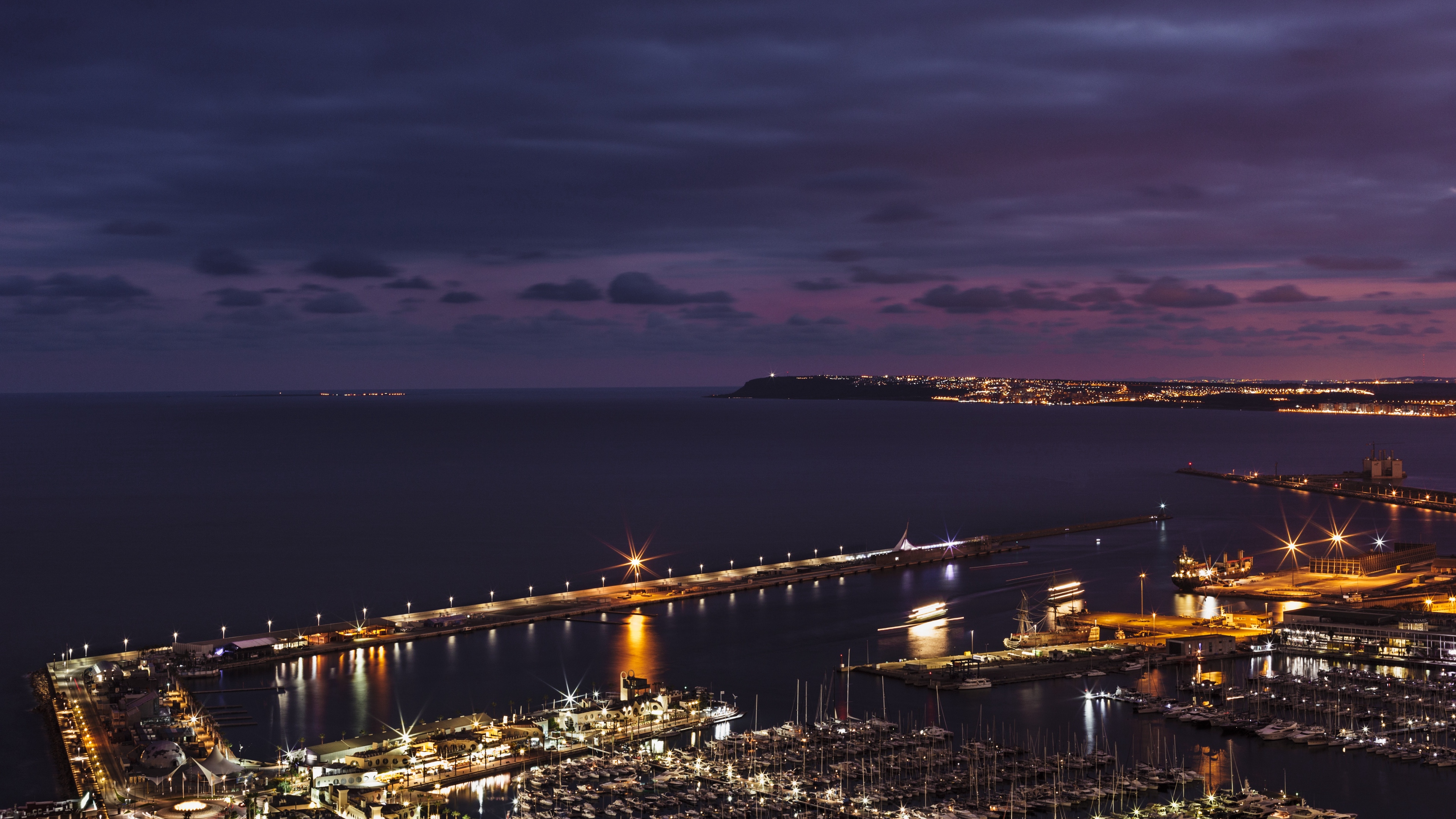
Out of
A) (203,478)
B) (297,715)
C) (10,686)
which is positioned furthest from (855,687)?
(203,478)

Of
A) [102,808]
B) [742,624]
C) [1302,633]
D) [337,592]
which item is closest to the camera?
[102,808]

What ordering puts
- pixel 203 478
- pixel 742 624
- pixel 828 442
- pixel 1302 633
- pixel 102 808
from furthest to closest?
pixel 828 442, pixel 203 478, pixel 742 624, pixel 1302 633, pixel 102 808

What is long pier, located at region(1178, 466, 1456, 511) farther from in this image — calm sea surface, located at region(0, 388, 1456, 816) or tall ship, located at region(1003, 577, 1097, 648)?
tall ship, located at region(1003, 577, 1097, 648)

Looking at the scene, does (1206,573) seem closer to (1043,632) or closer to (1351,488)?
(1043,632)

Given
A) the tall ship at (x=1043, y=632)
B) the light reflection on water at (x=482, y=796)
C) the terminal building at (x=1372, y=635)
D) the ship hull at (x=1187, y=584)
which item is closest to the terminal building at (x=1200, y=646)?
the terminal building at (x=1372, y=635)

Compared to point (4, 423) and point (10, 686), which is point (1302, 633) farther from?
point (4, 423)

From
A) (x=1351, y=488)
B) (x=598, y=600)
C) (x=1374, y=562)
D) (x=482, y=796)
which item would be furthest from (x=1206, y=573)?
(x=1351, y=488)

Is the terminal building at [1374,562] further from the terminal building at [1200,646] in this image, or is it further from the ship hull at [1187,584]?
the terminal building at [1200,646]
